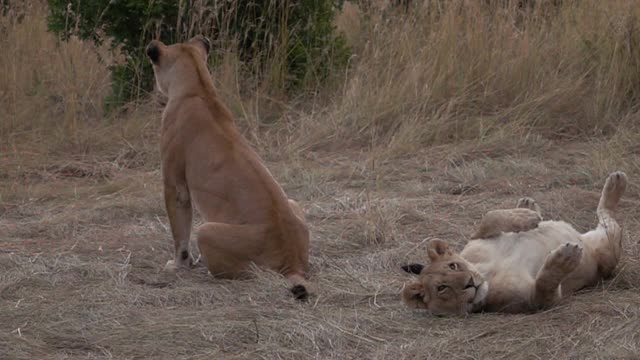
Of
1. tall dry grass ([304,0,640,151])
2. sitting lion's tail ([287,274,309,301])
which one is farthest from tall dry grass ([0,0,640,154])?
sitting lion's tail ([287,274,309,301])

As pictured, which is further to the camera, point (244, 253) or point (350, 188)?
point (350, 188)

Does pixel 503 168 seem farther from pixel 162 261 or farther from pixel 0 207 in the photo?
pixel 0 207

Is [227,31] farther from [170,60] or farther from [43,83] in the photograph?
[170,60]

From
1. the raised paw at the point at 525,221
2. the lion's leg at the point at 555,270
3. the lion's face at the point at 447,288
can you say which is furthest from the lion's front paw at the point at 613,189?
the lion's face at the point at 447,288

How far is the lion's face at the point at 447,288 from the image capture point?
484cm

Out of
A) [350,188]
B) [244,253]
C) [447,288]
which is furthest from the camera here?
[350,188]

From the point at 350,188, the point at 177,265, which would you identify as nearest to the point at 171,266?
the point at 177,265

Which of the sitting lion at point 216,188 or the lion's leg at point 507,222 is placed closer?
the lion's leg at point 507,222

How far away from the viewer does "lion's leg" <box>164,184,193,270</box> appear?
19.6ft

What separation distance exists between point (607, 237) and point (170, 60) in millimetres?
2515

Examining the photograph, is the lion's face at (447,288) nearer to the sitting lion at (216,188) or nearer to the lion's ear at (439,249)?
the lion's ear at (439,249)

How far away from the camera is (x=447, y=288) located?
15.9 feet

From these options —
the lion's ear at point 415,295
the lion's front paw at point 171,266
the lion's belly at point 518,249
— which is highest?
the lion's belly at point 518,249

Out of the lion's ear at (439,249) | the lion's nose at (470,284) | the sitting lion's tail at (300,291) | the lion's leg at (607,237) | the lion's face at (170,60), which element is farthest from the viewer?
the lion's face at (170,60)
